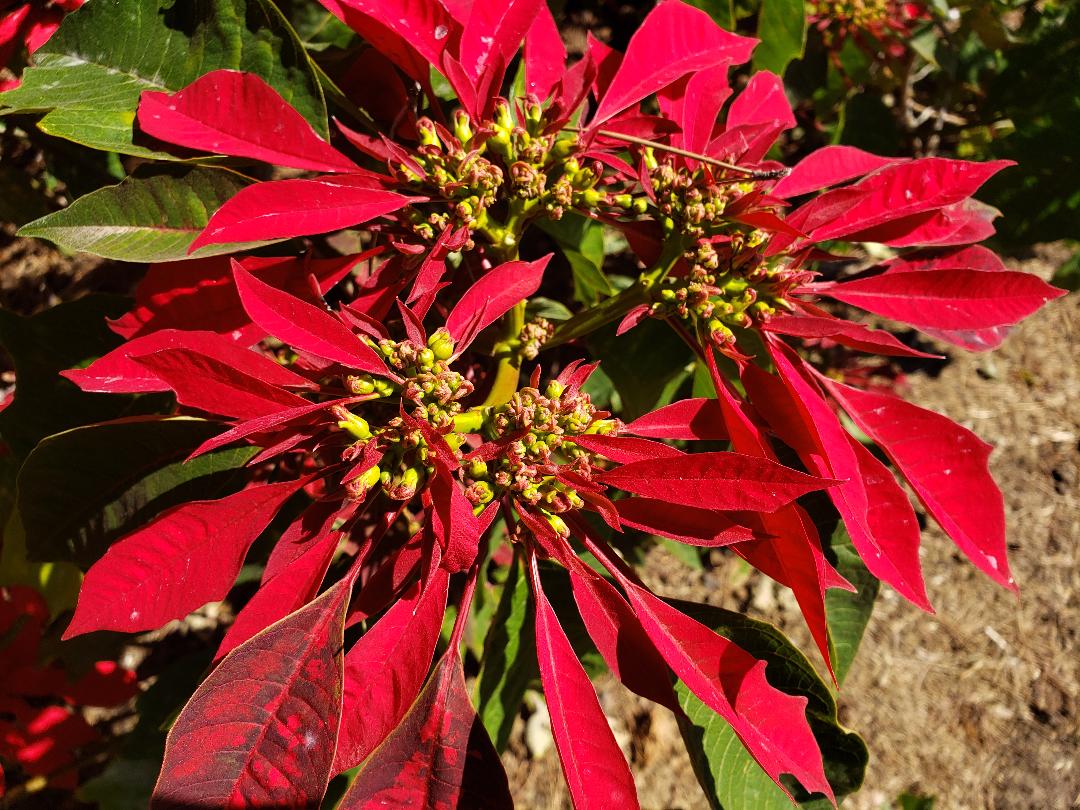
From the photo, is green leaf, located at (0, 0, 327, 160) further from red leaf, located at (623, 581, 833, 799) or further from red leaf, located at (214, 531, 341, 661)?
red leaf, located at (623, 581, 833, 799)

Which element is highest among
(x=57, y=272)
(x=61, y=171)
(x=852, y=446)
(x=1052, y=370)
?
(x=61, y=171)

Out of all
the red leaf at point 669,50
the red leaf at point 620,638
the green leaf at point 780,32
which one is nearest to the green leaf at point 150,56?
the red leaf at point 669,50

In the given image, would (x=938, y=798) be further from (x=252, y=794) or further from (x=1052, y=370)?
(x=252, y=794)

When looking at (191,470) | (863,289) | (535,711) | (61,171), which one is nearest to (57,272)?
(61,171)

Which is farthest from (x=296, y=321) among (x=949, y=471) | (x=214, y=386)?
(x=949, y=471)

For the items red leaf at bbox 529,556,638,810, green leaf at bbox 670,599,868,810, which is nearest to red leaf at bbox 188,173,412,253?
red leaf at bbox 529,556,638,810

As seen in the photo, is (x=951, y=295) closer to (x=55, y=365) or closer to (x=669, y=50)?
(x=669, y=50)
